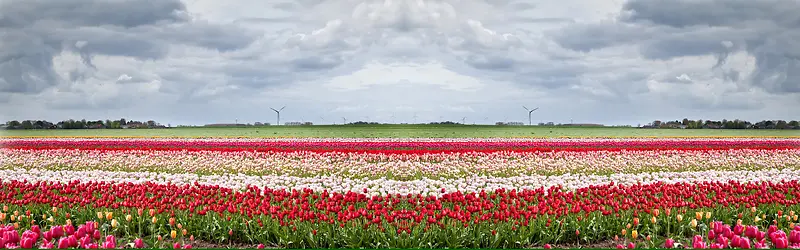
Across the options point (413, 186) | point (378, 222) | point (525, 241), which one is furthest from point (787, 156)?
point (378, 222)

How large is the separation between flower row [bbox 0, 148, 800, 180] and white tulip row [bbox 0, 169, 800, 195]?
2.03m

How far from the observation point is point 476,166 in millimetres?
21312

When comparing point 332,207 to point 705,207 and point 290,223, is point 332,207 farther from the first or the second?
point 705,207

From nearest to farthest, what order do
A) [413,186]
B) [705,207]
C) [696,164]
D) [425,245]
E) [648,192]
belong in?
[425,245]
[705,207]
[648,192]
[413,186]
[696,164]

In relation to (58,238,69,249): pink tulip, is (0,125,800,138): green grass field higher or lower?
higher

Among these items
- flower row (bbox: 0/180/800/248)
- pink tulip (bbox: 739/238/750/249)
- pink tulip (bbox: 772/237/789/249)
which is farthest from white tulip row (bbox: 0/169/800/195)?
pink tulip (bbox: 739/238/750/249)

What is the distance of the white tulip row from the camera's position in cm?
1473

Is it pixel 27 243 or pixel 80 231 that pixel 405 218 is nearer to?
pixel 80 231

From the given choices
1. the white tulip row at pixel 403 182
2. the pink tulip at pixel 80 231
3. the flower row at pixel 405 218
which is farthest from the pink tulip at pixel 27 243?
the white tulip row at pixel 403 182

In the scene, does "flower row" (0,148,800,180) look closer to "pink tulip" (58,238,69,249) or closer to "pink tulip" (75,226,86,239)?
"pink tulip" (75,226,86,239)

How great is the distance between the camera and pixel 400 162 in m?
22.0

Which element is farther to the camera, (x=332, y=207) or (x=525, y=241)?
(x=332, y=207)

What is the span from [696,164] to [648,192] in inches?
484

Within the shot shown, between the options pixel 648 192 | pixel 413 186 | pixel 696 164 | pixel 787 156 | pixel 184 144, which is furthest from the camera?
pixel 184 144
